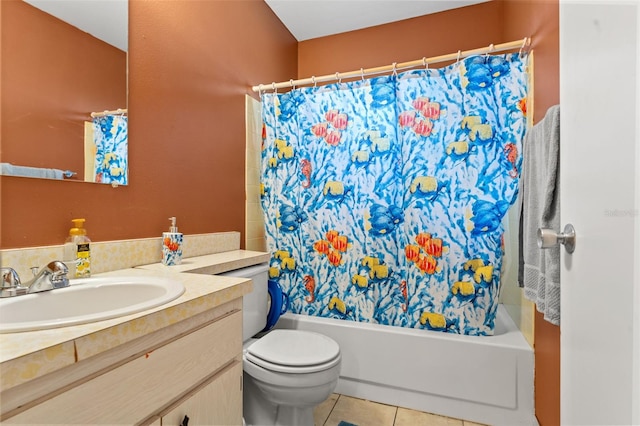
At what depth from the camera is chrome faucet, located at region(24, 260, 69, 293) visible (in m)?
0.86

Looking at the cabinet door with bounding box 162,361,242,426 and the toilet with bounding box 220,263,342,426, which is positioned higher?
the cabinet door with bounding box 162,361,242,426

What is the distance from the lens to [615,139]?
51 centimetres

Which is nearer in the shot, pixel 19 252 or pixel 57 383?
pixel 57 383

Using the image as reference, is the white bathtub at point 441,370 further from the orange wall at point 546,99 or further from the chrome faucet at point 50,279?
the chrome faucet at point 50,279

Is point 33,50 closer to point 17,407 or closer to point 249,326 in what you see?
point 17,407

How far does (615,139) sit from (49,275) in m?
1.31

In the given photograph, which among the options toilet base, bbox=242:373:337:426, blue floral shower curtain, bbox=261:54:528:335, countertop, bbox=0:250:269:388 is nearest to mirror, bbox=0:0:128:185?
countertop, bbox=0:250:269:388

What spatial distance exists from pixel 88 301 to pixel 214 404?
1.58 ft

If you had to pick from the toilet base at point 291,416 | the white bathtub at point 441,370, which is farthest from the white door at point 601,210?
→ the toilet base at point 291,416

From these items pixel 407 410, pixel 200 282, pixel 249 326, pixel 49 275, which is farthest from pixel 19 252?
pixel 407 410

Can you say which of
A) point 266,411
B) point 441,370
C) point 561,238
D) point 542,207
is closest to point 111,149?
point 266,411

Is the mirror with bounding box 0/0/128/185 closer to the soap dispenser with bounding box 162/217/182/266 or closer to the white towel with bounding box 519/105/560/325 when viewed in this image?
the soap dispenser with bounding box 162/217/182/266

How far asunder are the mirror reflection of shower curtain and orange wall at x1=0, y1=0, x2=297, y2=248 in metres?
0.04

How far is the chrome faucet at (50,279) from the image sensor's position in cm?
86
